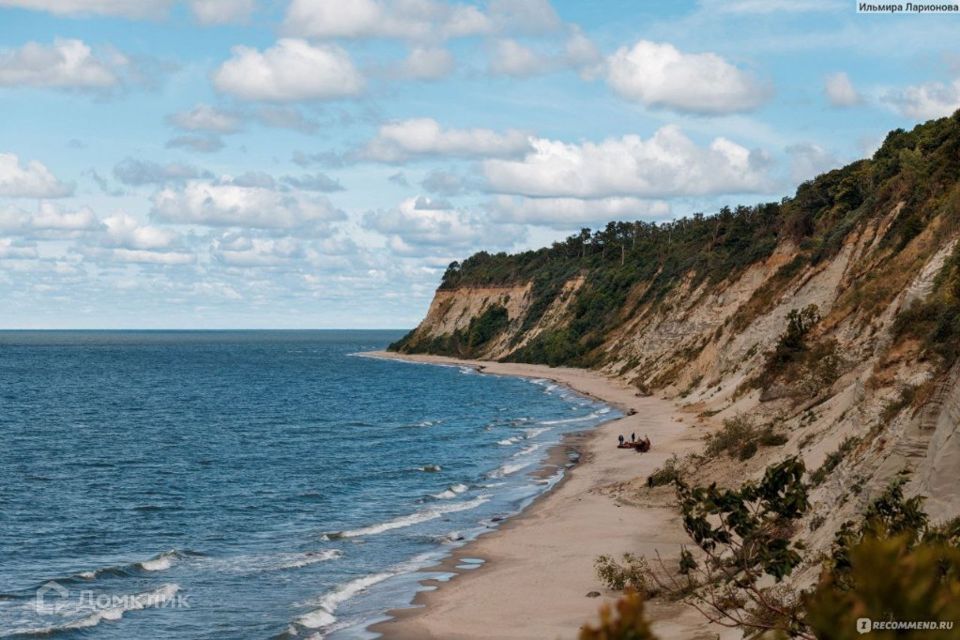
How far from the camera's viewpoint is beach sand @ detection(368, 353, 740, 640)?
22.0 meters

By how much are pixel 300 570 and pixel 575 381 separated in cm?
7614

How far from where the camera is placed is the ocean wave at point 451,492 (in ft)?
138

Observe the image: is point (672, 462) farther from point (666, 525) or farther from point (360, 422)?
point (360, 422)

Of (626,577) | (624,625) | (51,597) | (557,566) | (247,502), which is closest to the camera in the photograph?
(624,625)

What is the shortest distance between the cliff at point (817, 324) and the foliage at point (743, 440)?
20 centimetres

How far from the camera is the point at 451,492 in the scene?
4306cm

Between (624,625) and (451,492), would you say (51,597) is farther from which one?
(624,625)

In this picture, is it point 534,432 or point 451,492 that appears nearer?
point 451,492

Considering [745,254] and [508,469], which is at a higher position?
[745,254]

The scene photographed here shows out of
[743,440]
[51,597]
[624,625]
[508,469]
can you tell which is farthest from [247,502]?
[624,625]

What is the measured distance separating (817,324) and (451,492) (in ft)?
60.6

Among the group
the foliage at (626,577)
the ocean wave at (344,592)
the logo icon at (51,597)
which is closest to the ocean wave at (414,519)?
the ocean wave at (344,592)

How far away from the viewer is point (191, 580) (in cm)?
2769

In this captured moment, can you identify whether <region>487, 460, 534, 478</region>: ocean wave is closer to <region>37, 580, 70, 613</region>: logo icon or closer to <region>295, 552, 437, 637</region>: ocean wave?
<region>295, 552, 437, 637</region>: ocean wave
